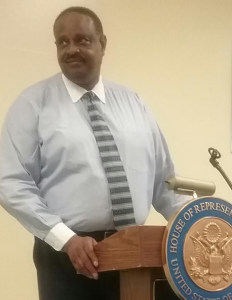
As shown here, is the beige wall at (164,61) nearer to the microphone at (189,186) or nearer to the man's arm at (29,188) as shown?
the man's arm at (29,188)

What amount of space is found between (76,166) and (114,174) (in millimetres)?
96

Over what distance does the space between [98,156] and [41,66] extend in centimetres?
80

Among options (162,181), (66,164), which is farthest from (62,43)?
(162,181)

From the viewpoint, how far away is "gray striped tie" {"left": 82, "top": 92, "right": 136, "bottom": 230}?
53.2 inches

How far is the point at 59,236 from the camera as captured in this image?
48.3 inches

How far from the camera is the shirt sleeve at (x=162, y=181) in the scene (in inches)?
59.6

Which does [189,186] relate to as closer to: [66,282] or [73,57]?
[66,282]

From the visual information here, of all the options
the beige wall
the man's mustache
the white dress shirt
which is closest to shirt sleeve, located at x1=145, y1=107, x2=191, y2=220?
the white dress shirt

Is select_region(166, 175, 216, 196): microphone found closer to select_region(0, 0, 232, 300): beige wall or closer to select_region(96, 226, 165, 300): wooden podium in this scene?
select_region(96, 226, 165, 300): wooden podium

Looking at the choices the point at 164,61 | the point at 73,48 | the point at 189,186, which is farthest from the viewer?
the point at 164,61

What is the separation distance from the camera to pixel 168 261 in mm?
1035

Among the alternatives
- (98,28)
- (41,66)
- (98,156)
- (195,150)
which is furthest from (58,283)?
(195,150)

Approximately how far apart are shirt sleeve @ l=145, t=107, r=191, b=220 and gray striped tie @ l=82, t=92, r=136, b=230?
0.17 metres

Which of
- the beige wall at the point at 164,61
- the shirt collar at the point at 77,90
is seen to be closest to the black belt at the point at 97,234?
the shirt collar at the point at 77,90
